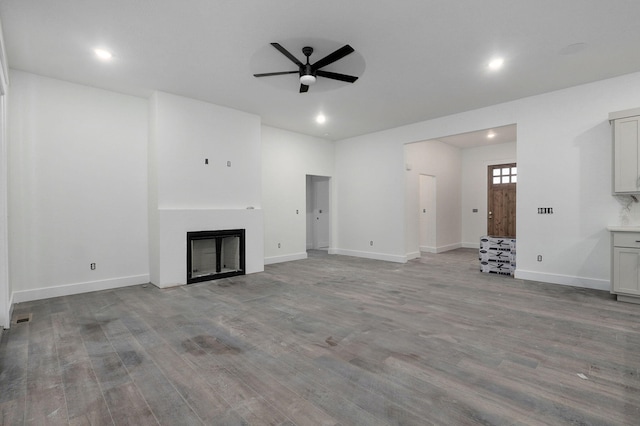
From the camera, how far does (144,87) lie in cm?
458

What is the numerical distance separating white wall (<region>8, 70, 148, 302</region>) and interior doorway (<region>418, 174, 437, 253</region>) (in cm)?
666

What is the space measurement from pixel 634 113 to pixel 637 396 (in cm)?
379

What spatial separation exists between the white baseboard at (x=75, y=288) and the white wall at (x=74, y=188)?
0.01 metres

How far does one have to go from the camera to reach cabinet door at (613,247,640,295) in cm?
375

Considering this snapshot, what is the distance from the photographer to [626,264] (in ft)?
12.5

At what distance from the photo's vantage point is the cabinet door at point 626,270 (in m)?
3.75

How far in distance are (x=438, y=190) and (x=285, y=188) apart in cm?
436

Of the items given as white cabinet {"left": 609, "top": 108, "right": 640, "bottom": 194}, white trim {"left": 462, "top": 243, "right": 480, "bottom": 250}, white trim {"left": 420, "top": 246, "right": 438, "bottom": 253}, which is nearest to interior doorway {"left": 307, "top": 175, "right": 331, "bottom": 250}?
white trim {"left": 420, "top": 246, "right": 438, "bottom": 253}

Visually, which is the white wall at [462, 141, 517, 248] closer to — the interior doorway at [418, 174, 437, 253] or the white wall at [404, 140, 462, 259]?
the white wall at [404, 140, 462, 259]

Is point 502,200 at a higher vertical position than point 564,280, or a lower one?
higher

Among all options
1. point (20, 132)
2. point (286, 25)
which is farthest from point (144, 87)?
point (286, 25)

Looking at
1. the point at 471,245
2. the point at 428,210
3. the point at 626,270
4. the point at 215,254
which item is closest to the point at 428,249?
the point at 428,210

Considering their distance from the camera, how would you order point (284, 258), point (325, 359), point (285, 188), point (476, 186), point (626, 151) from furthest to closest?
1. point (476, 186)
2. point (285, 188)
3. point (284, 258)
4. point (626, 151)
5. point (325, 359)

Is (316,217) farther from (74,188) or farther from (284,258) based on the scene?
(74,188)
